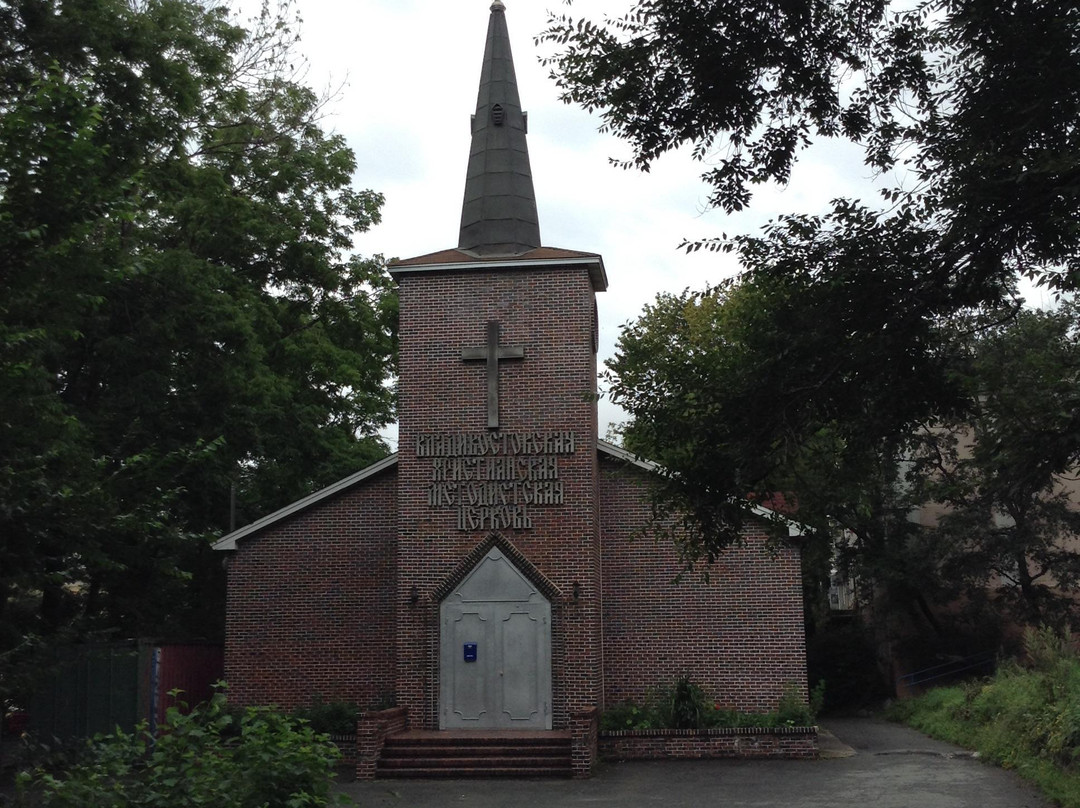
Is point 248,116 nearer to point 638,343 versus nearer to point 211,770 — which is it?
point 638,343

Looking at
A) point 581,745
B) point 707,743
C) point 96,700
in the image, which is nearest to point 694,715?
point 707,743

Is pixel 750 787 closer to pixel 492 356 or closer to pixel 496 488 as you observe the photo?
pixel 496 488

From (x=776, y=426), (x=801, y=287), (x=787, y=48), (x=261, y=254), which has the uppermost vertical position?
(x=261, y=254)

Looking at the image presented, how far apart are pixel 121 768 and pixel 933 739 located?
18378 millimetres

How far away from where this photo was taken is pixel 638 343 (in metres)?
33.7

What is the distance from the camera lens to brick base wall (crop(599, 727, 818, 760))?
17.1 metres

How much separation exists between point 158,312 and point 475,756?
9.10 meters

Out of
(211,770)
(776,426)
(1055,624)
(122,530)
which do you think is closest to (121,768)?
(211,770)

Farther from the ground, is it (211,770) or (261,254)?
(261,254)

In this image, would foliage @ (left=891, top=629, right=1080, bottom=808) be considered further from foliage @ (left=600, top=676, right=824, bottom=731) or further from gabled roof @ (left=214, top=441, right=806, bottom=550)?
gabled roof @ (left=214, top=441, right=806, bottom=550)

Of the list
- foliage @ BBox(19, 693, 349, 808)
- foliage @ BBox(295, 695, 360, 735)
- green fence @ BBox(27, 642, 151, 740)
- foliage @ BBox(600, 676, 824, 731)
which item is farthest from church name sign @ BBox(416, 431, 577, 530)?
foliage @ BBox(19, 693, 349, 808)

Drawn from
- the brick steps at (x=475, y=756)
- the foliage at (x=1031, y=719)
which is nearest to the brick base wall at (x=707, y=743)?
the brick steps at (x=475, y=756)

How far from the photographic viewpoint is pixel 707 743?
17094 millimetres

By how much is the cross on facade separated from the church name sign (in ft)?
1.22
